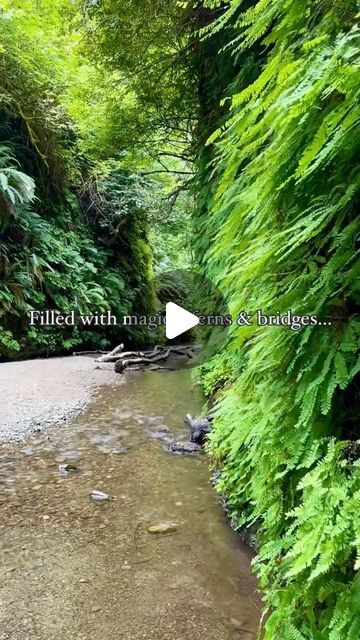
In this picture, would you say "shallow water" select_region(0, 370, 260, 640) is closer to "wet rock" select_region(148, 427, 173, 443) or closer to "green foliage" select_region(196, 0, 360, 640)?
"wet rock" select_region(148, 427, 173, 443)

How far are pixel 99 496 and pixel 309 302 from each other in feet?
9.41

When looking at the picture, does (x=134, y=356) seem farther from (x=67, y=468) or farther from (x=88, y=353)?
(x=67, y=468)

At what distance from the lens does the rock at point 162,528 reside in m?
3.18

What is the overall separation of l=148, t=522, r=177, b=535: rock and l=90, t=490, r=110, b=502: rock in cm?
59

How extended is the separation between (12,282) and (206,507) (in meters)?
7.92

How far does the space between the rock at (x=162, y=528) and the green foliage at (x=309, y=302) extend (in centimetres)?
122

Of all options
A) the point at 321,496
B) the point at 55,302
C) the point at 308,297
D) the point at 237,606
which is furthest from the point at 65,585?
the point at 55,302

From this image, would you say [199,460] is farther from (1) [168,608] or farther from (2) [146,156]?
(2) [146,156]

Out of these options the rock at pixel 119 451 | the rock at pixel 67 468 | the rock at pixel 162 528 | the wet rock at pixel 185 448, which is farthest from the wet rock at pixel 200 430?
the rock at pixel 162 528

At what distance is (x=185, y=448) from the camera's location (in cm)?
480

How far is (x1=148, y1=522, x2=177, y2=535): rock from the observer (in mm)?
3176

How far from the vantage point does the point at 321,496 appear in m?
1.33

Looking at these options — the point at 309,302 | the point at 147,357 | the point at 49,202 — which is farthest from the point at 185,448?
the point at 49,202

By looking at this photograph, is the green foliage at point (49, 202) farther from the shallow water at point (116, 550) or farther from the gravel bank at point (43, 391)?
the shallow water at point (116, 550)
